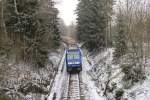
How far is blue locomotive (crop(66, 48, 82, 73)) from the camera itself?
31.9 meters

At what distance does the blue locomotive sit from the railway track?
1.79 metres

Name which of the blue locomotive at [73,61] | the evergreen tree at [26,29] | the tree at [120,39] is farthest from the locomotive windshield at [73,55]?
the evergreen tree at [26,29]

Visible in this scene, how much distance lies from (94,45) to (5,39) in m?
21.0

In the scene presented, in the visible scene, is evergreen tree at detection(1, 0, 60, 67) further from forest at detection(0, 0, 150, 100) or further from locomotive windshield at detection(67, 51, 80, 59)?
locomotive windshield at detection(67, 51, 80, 59)

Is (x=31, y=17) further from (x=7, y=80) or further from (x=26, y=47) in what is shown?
(x=7, y=80)

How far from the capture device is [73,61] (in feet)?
106

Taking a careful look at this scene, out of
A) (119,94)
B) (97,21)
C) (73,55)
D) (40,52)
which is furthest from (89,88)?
(97,21)

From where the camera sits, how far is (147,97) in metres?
16.5

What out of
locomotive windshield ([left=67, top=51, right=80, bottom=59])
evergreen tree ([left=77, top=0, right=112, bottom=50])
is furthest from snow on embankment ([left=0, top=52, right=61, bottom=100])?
evergreen tree ([left=77, top=0, right=112, bottom=50])

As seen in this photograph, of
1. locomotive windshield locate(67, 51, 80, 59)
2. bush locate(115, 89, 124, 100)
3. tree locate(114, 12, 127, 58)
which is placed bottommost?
bush locate(115, 89, 124, 100)

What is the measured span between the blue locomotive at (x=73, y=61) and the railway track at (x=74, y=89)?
179 centimetres

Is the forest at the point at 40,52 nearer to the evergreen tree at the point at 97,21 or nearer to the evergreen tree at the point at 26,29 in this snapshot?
the evergreen tree at the point at 26,29

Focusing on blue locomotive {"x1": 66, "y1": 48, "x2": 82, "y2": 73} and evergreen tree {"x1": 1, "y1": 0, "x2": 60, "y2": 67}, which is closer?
evergreen tree {"x1": 1, "y1": 0, "x2": 60, "y2": 67}

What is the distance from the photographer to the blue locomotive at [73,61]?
31938mm
